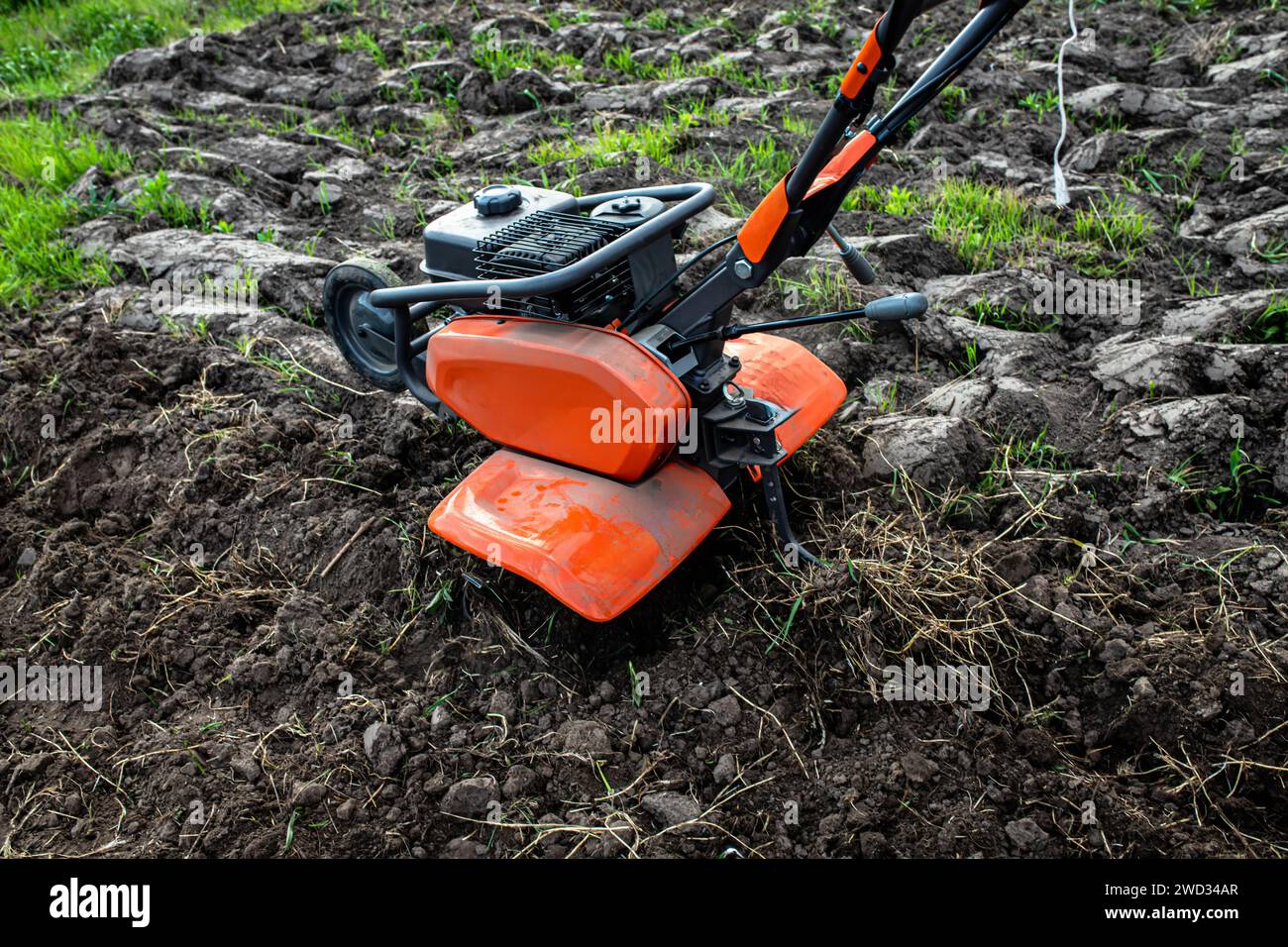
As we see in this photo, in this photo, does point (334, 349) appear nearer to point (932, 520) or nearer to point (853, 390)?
point (853, 390)

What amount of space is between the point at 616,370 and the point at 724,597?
0.75 metres

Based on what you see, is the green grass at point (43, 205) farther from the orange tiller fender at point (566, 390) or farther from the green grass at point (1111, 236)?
the green grass at point (1111, 236)

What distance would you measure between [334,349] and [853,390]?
2.09m

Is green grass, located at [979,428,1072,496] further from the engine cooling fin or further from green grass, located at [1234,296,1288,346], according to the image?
the engine cooling fin

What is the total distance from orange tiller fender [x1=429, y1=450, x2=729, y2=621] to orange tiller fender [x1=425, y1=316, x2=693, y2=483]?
75mm

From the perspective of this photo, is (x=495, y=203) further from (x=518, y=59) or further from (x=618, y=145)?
(x=518, y=59)

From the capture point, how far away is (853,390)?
3609mm

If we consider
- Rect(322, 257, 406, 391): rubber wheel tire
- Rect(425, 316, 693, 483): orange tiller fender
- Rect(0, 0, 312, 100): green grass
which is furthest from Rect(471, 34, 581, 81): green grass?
Rect(425, 316, 693, 483): orange tiller fender

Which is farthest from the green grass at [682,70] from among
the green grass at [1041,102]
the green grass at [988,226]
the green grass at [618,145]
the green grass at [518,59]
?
the green grass at [988,226]

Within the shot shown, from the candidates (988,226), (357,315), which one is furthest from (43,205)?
(988,226)

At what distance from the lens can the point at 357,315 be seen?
3.81m

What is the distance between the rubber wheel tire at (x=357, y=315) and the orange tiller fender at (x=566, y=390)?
31.3 inches

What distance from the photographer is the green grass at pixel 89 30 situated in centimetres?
762

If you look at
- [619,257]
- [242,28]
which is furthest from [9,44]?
[619,257]
